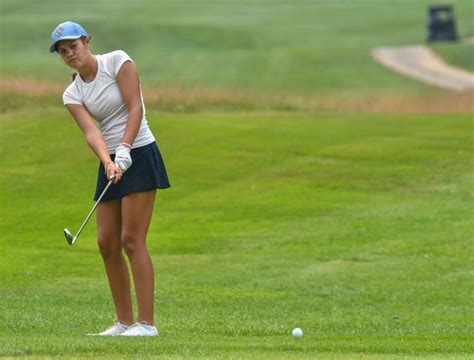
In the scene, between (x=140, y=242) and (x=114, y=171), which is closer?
(x=114, y=171)

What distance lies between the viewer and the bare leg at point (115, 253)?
364 inches

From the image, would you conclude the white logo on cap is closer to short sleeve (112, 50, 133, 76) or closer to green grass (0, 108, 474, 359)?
short sleeve (112, 50, 133, 76)

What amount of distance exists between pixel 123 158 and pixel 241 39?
49.7m

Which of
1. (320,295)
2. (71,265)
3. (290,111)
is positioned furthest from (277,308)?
(290,111)

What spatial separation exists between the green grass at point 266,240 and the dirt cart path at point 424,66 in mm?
16303

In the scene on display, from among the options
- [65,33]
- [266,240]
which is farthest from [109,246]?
[266,240]

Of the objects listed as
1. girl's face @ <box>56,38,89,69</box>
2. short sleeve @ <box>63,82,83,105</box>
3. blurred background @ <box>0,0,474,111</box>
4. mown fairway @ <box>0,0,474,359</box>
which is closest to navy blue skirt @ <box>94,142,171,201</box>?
short sleeve @ <box>63,82,83,105</box>

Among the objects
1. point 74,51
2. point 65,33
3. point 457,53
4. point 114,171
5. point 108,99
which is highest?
Result: point 65,33

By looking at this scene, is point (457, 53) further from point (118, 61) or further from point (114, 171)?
point (114, 171)

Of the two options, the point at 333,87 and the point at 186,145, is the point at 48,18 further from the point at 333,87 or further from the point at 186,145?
the point at 186,145

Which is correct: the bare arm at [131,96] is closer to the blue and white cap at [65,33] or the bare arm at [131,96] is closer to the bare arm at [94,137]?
the bare arm at [94,137]

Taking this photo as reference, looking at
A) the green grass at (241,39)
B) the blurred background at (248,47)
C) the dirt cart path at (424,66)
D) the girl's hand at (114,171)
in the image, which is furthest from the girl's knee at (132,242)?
the dirt cart path at (424,66)

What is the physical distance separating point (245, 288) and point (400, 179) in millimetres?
8476

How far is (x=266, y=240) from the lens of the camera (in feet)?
56.2
